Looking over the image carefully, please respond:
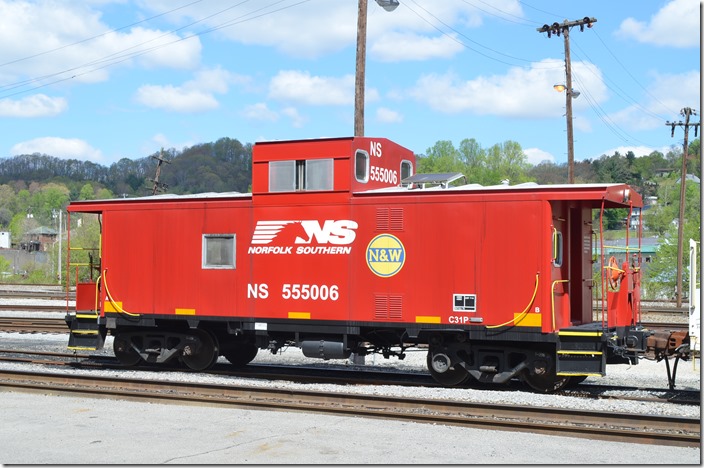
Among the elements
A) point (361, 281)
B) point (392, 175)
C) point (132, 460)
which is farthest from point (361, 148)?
point (132, 460)

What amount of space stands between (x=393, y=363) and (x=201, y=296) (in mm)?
5147

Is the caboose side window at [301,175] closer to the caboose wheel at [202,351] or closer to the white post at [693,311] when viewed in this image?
the caboose wheel at [202,351]

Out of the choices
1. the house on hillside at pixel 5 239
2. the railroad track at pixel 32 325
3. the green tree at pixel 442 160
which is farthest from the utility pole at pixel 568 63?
the house on hillside at pixel 5 239

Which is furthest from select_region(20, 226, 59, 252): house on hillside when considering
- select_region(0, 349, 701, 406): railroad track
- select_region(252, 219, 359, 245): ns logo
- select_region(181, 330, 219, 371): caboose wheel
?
select_region(252, 219, 359, 245): ns logo

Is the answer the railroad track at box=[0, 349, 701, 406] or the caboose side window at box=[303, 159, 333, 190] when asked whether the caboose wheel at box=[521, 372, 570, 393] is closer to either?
the railroad track at box=[0, 349, 701, 406]

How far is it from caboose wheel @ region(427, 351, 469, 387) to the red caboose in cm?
3

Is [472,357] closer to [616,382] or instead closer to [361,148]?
[616,382]

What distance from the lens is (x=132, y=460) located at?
8.98 meters

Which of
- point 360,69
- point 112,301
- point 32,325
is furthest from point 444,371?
point 32,325

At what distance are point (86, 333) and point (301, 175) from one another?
607 cm

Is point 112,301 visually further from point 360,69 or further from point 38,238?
point 38,238

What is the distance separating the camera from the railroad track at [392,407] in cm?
1071

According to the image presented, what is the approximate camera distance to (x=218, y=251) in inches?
642

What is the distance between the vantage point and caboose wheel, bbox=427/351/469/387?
14664 millimetres
